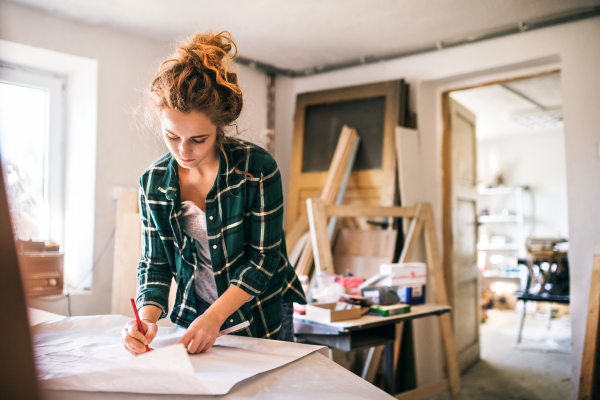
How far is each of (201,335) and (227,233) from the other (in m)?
0.32

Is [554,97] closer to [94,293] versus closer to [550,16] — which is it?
[550,16]

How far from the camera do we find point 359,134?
3457 millimetres

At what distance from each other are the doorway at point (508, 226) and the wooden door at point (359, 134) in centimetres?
50

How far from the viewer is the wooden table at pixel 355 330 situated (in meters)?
2.01

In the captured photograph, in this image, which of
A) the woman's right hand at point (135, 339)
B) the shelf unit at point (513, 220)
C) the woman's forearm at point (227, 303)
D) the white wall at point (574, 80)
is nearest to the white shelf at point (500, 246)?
the shelf unit at point (513, 220)

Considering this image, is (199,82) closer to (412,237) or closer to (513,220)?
(412,237)

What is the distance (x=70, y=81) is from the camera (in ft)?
9.75

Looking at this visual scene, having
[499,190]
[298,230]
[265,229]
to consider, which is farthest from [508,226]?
[265,229]

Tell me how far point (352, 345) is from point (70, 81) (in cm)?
247

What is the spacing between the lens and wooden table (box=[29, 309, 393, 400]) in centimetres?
74

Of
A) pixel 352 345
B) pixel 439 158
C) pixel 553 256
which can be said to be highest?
pixel 439 158

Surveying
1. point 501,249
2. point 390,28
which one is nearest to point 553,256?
point 390,28

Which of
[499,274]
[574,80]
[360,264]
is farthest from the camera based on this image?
[499,274]

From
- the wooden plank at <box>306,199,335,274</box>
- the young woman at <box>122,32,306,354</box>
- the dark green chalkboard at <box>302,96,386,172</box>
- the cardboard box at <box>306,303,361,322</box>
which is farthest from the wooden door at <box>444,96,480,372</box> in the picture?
the young woman at <box>122,32,306,354</box>
